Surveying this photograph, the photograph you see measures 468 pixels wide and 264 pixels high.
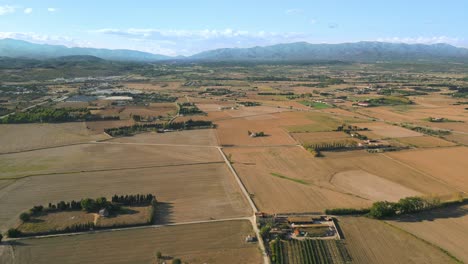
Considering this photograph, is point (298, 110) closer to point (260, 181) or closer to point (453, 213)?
point (260, 181)

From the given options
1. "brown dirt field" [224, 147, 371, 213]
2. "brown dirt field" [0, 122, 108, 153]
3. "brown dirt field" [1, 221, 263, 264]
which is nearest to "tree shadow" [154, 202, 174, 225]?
"brown dirt field" [1, 221, 263, 264]

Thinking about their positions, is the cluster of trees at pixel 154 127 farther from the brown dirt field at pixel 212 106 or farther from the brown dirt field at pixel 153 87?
the brown dirt field at pixel 153 87

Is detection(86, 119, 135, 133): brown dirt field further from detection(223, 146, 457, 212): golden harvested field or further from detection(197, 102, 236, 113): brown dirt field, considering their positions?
detection(223, 146, 457, 212): golden harvested field

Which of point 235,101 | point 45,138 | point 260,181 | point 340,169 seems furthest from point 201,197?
point 235,101

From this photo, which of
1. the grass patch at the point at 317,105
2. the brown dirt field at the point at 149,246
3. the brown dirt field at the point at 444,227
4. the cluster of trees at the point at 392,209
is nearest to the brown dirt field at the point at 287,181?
the cluster of trees at the point at 392,209

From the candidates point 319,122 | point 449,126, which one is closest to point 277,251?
point 319,122

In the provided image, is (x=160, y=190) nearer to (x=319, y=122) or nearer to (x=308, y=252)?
(x=308, y=252)
